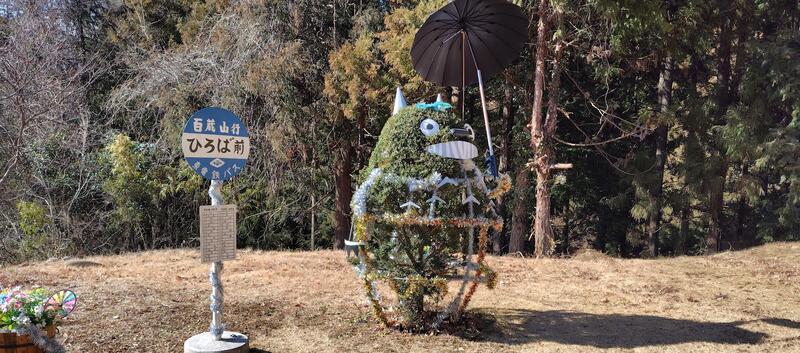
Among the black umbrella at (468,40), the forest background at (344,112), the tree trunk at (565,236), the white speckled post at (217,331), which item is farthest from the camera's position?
the tree trunk at (565,236)

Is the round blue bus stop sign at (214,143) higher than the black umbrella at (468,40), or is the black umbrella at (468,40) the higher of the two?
the black umbrella at (468,40)

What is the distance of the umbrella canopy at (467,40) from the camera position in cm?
600

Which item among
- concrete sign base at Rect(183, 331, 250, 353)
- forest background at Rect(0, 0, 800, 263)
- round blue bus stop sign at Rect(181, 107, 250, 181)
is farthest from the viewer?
forest background at Rect(0, 0, 800, 263)

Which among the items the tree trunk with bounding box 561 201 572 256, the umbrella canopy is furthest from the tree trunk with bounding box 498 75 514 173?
the umbrella canopy

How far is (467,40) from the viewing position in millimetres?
6203

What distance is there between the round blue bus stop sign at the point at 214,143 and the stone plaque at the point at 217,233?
269 mm

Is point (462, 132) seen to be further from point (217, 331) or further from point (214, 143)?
point (217, 331)

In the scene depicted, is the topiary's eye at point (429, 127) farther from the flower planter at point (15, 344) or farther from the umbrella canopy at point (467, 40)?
the flower planter at point (15, 344)

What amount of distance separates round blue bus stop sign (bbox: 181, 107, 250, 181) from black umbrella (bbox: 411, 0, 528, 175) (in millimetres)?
2292

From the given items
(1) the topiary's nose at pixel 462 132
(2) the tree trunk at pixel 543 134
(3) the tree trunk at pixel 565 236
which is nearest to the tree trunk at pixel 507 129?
(2) the tree trunk at pixel 543 134

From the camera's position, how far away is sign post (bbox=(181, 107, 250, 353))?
4586 mm

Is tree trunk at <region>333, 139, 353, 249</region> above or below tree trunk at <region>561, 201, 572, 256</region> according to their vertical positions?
above

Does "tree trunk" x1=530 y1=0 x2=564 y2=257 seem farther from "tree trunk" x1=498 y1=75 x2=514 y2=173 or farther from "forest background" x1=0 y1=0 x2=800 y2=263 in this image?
"tree trunk" x1=498 y1=75 x2=514 y2=173

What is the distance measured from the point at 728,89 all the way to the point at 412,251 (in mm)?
11970
